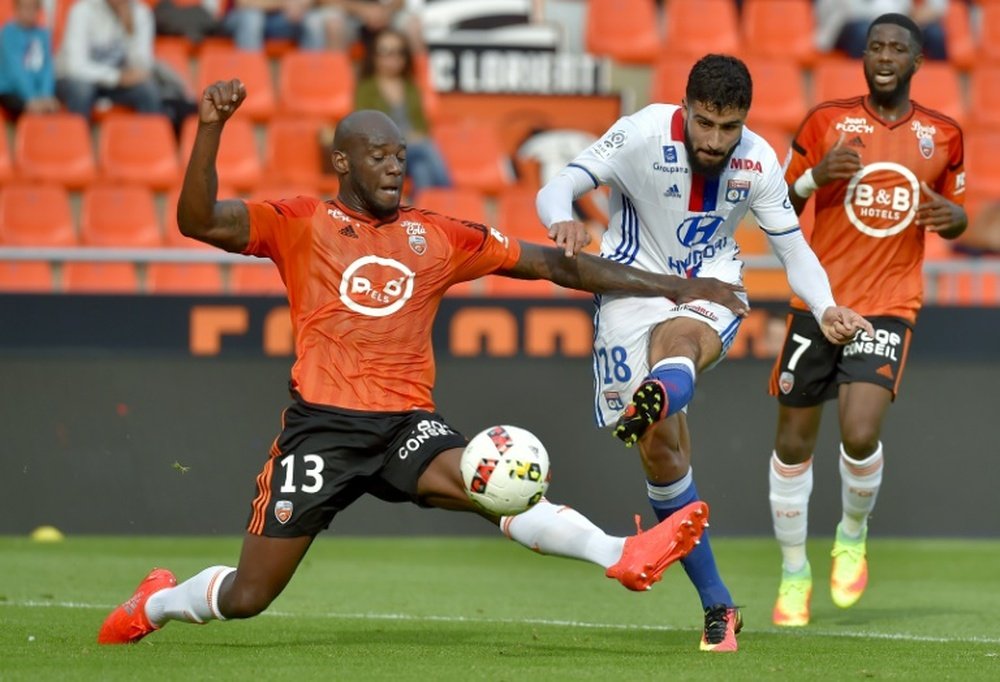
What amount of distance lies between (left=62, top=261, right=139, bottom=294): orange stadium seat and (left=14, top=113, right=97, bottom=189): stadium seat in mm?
3505

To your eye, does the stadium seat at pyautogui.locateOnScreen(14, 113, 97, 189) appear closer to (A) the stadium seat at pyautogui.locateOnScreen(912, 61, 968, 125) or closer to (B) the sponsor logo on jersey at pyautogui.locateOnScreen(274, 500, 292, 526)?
(A) the stadium seat at pyautogui.locateOnScreen(912, 61, 968, 125)

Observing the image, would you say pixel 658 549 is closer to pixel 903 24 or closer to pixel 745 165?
pixel 745 165

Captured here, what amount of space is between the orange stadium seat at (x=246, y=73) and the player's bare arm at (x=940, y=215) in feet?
31.1

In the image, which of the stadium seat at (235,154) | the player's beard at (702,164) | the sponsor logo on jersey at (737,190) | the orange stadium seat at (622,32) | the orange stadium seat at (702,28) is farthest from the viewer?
the orange stadium seat at (702,28)

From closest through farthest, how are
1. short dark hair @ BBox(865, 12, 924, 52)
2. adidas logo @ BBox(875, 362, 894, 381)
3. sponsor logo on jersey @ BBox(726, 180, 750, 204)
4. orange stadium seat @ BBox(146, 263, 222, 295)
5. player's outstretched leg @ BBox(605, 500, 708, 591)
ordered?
1. player's outstretched leg @ BBox(605, 500, 708, 591)
2. sponsor logo on jersey @ BBox(726, 180, 750, 204)
3. short dark hair @ BBox(865, 12, 924, 52)
4. adidas logo @ BBox(875, 362, 894, 381)
5. orange stadium seat @ BBox(146, 263, 222, 295)

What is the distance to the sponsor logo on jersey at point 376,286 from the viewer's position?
687cm

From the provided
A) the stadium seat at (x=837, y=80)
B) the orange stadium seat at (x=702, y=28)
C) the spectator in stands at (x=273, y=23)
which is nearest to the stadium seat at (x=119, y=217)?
the spectator in stands at (x=273, y=23)

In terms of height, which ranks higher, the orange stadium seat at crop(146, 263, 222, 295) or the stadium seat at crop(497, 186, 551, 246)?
the stadium seat at crop(497, 186, 551, 246)

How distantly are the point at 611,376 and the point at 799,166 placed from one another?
1976 millimetres

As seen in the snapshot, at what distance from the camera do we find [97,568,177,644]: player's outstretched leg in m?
7.02

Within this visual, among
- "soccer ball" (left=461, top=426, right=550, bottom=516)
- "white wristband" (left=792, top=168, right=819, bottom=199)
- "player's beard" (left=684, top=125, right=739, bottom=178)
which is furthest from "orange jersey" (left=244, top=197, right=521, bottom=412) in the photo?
"white wristband" (left=792, top=168, right=819, bottom=199)

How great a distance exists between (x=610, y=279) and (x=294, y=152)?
31.1ft

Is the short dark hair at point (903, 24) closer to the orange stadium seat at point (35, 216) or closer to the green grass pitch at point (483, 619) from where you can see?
the green grass pitch at point (483, 619)

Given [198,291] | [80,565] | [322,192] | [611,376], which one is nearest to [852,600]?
[611,376]
